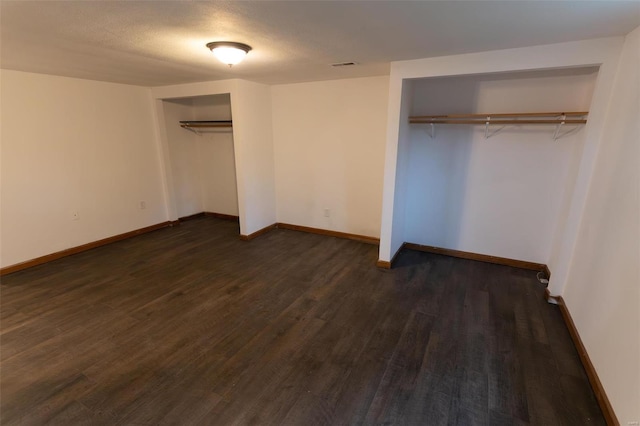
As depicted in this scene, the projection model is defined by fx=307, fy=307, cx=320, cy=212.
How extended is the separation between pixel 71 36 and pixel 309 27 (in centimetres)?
174

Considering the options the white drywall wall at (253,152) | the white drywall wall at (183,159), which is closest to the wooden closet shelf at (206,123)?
the white drywall wall at (183,159)

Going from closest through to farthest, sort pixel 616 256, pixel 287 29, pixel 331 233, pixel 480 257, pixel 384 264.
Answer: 1. pixel 616 256
2. pixel 287 29
3. pixel 384 264
4. pixel 480 257
5. pixel 331 233

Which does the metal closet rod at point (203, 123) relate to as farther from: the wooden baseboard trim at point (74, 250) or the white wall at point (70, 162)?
the wooden baseboard trim at point (74, 250)

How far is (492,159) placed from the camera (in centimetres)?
350

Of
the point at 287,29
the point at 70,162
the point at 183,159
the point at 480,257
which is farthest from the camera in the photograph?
the point at 183,159

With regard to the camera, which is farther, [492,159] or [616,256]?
[492,159]

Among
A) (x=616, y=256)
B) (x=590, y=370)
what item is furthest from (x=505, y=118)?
(x=590, y=370)

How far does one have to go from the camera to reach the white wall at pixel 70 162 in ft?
11.3

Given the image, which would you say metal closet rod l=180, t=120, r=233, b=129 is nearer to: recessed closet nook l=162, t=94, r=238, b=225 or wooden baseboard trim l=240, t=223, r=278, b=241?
recessed closet nook l=162, t=94, r=238, b=225

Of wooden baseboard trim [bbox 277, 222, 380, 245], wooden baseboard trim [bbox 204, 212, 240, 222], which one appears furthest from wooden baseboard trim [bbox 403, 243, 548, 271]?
wooden baseboard trim [bbox 204, 212, 240, 222]

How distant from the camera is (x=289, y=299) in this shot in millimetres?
2971

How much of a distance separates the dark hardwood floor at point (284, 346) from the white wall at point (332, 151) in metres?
1.05

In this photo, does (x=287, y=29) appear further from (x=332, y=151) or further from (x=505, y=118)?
(x=505, y=118)

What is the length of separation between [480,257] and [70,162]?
5.31 metres
